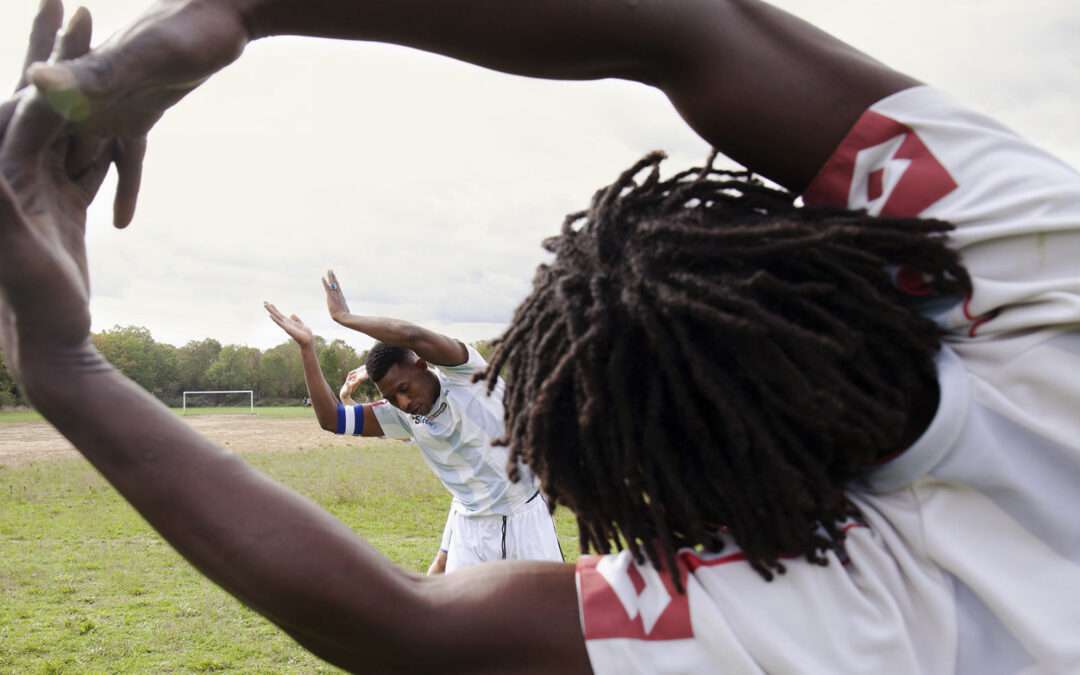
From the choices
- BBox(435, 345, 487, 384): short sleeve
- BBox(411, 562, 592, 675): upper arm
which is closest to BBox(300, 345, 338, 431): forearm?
BBox(435, 345, 487, 384): short sleeve

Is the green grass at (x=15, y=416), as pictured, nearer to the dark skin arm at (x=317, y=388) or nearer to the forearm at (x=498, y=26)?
the dark skin arm at (x=317, y=388)

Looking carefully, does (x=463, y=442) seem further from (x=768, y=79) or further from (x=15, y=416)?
(x=15, y=416)

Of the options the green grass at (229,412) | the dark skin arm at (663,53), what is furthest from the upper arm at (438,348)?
the green grass at (229,412)

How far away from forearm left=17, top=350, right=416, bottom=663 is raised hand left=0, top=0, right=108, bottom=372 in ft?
0.16

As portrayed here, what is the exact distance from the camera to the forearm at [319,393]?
6.33 metres

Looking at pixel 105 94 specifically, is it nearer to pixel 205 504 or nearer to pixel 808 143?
pixel 205 504

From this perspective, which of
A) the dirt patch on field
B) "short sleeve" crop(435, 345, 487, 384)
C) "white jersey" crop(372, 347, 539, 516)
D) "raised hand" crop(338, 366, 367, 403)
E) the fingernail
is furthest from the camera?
the dirt patch on field

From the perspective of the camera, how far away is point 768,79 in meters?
1.30

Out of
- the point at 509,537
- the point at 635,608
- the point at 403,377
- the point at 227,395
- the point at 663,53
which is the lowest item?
the point at 227,395

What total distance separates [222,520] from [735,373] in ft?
2.23

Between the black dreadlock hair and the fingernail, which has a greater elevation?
the fingernail

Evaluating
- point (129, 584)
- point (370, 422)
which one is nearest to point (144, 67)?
point (370, 422)

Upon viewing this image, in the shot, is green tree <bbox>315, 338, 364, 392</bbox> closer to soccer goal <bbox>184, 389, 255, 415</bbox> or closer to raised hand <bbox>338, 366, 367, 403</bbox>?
soccer goal <bbox>184, 389, 255, 415</bbox>

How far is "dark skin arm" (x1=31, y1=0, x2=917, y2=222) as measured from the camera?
126 centimetres
